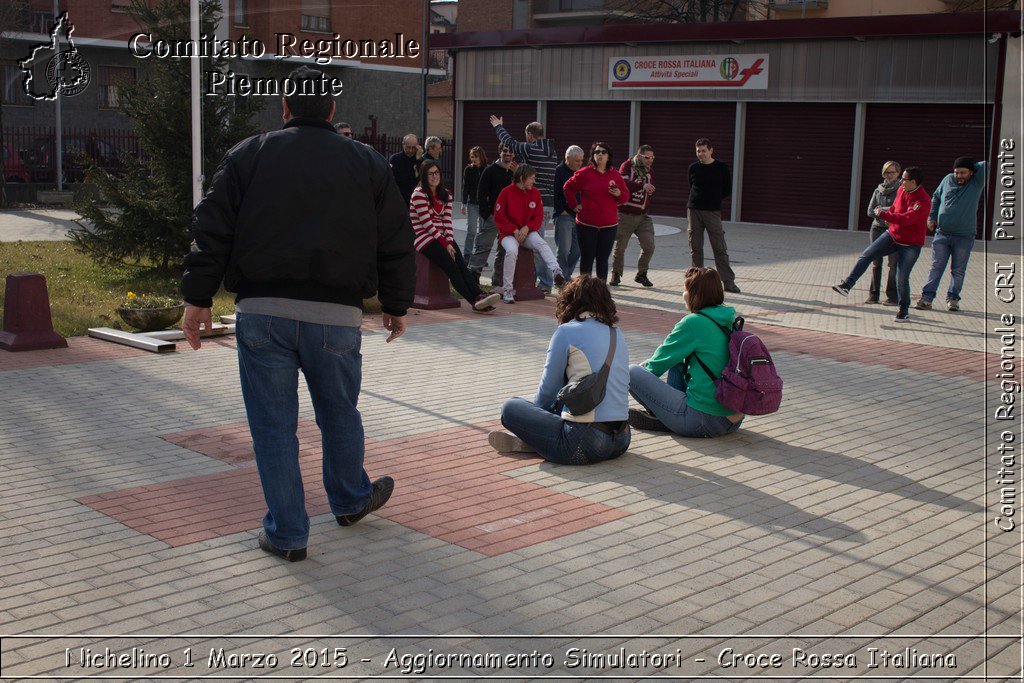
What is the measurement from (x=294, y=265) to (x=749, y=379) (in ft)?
10.8

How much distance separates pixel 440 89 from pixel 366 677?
2225 inches

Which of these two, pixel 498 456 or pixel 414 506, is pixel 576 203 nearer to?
pixel 498 456

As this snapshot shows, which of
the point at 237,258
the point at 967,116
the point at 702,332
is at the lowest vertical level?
the point at 702,332

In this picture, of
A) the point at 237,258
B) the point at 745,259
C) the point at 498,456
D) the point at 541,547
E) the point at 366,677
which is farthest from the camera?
the point at 745,259

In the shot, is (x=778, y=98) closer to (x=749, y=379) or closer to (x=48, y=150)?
(x=48, y=150)

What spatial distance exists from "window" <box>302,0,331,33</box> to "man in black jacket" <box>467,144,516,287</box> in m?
19.6

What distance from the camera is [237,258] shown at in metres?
4.59

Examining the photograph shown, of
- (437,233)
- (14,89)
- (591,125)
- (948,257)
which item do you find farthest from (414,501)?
(14,89)

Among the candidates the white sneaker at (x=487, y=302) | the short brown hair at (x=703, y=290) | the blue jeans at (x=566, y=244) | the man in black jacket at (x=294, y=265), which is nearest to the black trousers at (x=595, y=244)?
the blue jeans at (x=566, y=244)

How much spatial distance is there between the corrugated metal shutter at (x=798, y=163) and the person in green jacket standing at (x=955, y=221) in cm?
1240

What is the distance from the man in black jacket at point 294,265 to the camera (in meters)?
4.54

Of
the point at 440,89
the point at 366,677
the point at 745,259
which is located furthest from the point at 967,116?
Result: the point at 440,89

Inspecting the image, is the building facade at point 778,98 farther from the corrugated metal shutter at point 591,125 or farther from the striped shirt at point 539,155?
the striped shirt at point 539,155

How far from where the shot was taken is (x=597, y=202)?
13656mm
